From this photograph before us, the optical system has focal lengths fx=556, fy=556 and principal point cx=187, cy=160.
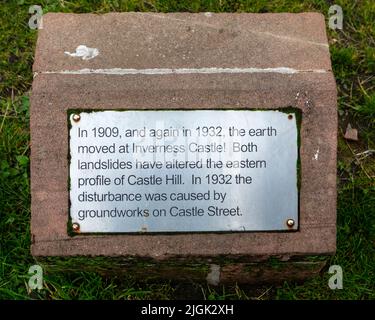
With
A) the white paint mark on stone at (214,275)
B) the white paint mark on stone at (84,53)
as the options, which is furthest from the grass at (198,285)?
the white paint mark on stone at (84,53)

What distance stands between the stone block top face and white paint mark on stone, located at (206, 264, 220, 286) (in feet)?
2.80

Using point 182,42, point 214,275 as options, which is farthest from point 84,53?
point 214,275

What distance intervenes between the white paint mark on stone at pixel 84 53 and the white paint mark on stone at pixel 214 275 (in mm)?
1028

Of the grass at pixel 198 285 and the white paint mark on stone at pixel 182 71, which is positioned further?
the grass at pixel 198 285

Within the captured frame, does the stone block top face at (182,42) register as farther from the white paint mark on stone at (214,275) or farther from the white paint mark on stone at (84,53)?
the white paint mark on stone at (214,275)

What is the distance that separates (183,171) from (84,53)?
67 centimetres

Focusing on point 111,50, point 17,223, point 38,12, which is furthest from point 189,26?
point 17,223

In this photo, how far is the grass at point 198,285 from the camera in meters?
2.61

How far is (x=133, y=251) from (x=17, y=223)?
2.52 feet

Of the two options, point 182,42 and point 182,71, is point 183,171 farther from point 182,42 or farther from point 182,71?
point 182,42

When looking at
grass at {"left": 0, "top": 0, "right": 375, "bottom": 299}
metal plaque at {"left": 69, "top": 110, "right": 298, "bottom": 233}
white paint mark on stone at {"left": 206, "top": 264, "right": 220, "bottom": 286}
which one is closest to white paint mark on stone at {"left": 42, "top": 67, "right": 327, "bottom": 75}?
metal plaque at {"left": 69, "top": 110, "right": 298, "bottom": 233}

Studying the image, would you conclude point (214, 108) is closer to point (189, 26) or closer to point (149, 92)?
point (149, 92)

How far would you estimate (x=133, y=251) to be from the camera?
2246mm

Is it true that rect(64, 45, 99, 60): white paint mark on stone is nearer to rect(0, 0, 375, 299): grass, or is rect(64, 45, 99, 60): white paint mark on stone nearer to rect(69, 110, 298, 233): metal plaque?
rect(69, 110, 298, 233): metal plaque
